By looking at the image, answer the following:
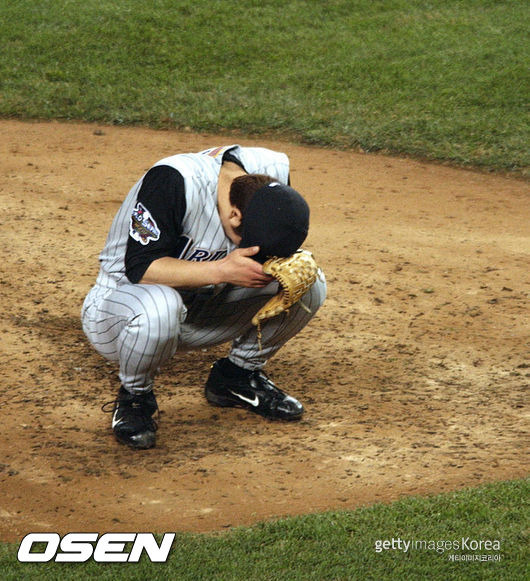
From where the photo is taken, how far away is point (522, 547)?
305cm

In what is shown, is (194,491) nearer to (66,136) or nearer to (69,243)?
(69,243)

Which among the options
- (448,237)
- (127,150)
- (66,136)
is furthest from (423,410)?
(66,136)

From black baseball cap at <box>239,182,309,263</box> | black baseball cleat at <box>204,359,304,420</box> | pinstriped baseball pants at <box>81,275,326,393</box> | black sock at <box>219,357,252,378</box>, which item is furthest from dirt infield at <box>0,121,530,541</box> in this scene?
black baseball cap at <box>239,182,309,263</box>

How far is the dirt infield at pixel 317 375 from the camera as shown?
3.51 metres

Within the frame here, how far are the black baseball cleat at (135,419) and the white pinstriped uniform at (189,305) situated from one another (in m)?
0.06

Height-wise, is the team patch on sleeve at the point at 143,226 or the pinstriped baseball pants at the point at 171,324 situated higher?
the team patch on sleeve at the point at 143,226

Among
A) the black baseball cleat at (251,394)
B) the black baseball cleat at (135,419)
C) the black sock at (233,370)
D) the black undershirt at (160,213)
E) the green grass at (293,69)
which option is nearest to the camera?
the black undershirt at (160,213)

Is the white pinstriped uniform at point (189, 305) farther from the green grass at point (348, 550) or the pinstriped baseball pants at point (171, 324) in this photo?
the green grass at point (348, 550)

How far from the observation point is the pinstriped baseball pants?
3.69 meters

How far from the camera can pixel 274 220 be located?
11.5 feet

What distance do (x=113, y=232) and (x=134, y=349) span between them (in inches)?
22.4
